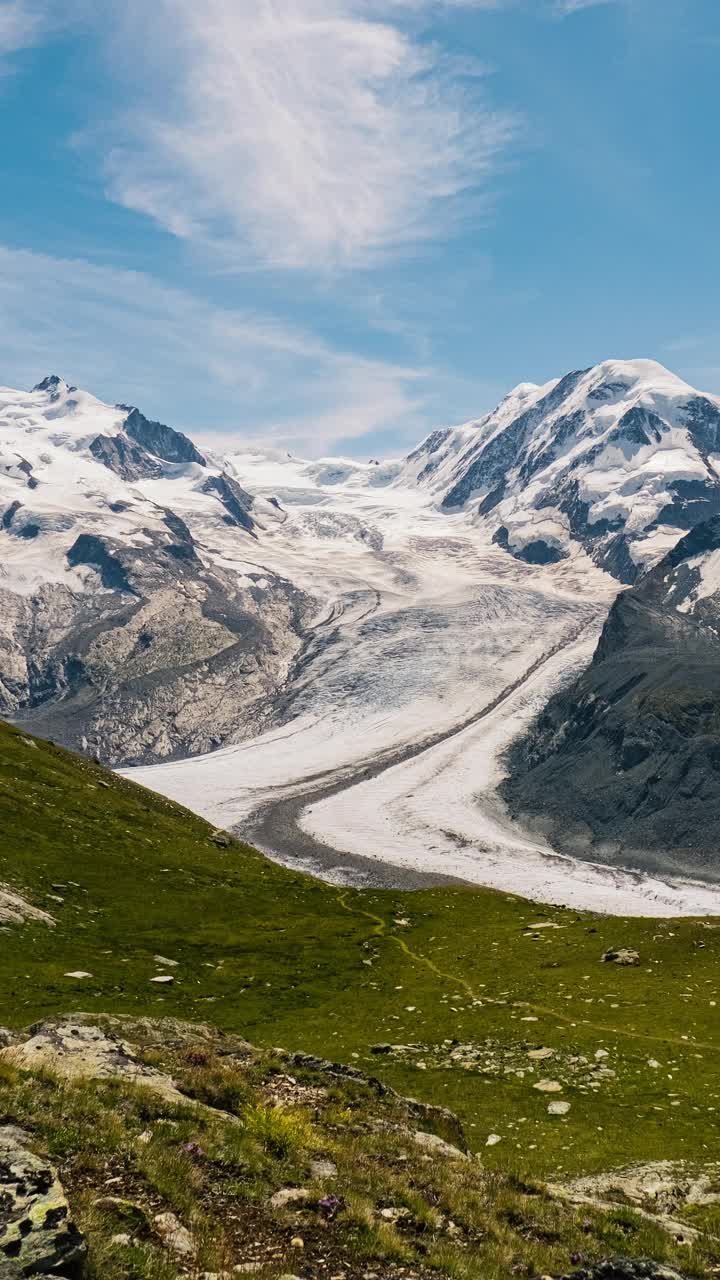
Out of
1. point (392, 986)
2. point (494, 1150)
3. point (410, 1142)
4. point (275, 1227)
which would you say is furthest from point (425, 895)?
point (275, 1227)

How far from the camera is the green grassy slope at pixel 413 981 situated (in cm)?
2183

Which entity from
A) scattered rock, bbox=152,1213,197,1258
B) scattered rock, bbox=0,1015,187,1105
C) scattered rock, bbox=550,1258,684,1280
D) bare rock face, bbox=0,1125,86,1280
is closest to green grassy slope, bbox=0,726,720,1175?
scattered rock, bbox=0,1015,187,1105

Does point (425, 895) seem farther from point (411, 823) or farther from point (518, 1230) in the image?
point (411, 823)

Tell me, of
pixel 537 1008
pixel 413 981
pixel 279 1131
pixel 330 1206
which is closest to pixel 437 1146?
pixel 279 1131

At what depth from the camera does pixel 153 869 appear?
53812 millimetres

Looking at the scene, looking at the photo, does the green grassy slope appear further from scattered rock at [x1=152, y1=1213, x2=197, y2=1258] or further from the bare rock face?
the bare rock face

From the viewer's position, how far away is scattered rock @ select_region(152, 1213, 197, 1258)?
31.6ft

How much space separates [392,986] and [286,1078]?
18.5 m

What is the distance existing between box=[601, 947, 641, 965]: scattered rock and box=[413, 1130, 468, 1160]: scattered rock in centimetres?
2326

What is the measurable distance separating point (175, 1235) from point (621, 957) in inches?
1243

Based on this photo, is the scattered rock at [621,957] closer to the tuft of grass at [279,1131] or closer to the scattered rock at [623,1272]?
the tuft of grass at [279,1131]

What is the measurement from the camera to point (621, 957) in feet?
122

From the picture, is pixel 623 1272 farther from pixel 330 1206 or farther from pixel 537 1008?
pixel 537 1008

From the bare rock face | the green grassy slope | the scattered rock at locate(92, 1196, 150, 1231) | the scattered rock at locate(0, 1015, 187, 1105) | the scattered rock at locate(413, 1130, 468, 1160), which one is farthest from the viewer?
the green grassy slope
